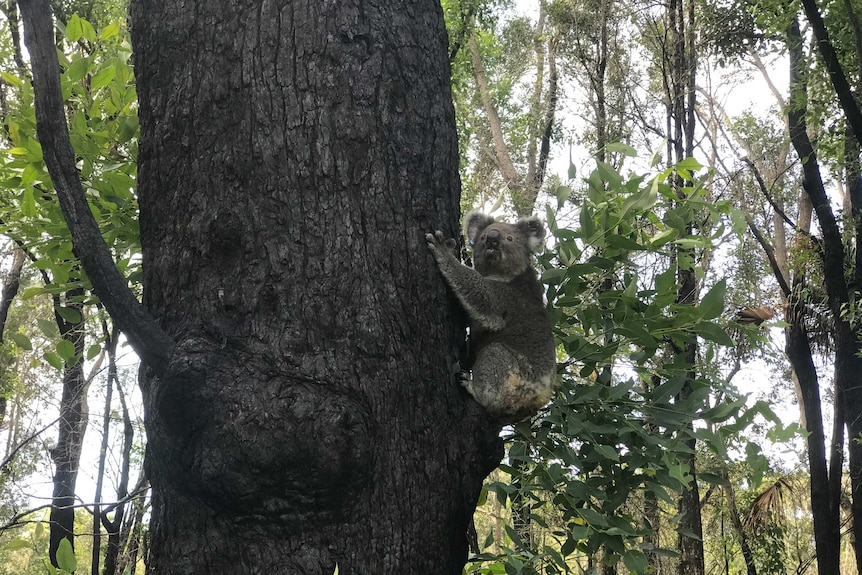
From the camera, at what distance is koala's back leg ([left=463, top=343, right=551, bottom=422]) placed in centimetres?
276

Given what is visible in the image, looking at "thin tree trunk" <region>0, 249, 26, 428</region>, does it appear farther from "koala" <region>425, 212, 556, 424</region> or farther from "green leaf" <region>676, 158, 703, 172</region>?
"green leaf" <region>676, 158, 703, 172</region>

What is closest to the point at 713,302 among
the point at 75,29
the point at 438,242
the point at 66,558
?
the point at 438,242

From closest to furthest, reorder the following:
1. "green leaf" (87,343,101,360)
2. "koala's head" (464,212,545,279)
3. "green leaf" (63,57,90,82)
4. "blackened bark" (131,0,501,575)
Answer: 1. "blackened bark" (131,0,501,575)
2. "green leaf" (63,57,90,82)
3. "green leaf" (87,343,101,360)
4. "koala's head" (464,212,545,279)

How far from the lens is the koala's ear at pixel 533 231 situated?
4184 mm

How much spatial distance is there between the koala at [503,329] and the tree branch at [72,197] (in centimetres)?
71

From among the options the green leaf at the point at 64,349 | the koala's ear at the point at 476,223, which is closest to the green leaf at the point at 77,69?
the green leaf at the point at 64,349

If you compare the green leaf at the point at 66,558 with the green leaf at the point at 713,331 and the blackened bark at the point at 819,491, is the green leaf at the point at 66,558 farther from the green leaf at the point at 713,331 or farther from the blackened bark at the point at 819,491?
the blackened bark at the point at 819,491

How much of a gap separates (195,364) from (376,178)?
599 mm

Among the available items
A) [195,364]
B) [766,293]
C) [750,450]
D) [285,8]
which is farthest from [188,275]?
[766,293]

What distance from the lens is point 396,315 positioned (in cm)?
178

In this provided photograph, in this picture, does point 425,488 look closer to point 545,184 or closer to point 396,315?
point 396,315

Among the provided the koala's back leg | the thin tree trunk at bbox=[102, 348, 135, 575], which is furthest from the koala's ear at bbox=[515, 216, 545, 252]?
the thin tree trunk at bbox=[102, 348, 135, 575]

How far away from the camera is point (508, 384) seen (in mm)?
2812

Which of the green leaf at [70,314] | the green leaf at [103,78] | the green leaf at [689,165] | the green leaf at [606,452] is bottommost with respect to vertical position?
the green leaf at [606,452]
